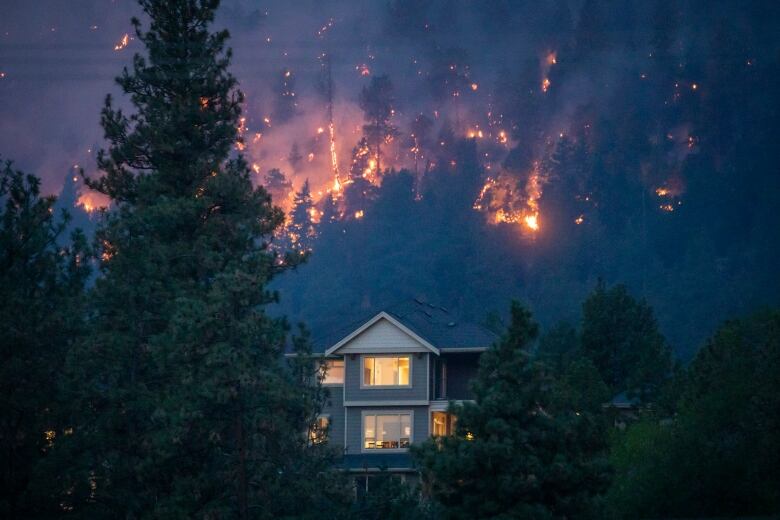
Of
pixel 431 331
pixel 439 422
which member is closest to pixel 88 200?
pixel 431 331

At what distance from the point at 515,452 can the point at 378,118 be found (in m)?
107

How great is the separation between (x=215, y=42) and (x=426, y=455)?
14811mm

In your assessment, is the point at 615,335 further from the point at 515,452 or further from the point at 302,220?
the point at 302,220

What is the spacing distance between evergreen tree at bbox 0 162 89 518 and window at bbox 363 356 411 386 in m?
18.9

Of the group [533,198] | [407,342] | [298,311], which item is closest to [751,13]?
[533,198]

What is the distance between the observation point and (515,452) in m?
19.5

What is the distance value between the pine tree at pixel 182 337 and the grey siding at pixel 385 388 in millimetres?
16418

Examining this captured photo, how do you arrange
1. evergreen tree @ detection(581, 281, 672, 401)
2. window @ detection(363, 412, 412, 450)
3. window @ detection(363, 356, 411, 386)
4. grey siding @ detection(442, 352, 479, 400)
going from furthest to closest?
evergreen tree @ detection(581, 281, 672, 401) < grey siding @ detection(442, 352, 479, 400) < window @ detection(363, 356, 411, 386) < window @ detection(363, 412, 412, 450)

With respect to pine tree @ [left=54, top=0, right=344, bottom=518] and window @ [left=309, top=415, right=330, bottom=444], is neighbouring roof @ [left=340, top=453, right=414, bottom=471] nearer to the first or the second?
pine tree @ [left=54, top=0, right=344, bottom=518]

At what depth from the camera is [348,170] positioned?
5000 inches

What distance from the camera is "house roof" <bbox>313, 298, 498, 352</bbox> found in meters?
41.7

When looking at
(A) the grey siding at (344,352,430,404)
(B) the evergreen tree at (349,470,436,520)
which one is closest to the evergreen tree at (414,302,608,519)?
(B) the evergreen tree at (349,470,436,520)

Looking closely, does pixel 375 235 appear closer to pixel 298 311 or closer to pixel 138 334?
pixel 298 311

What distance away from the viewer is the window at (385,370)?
4162 centimetres
